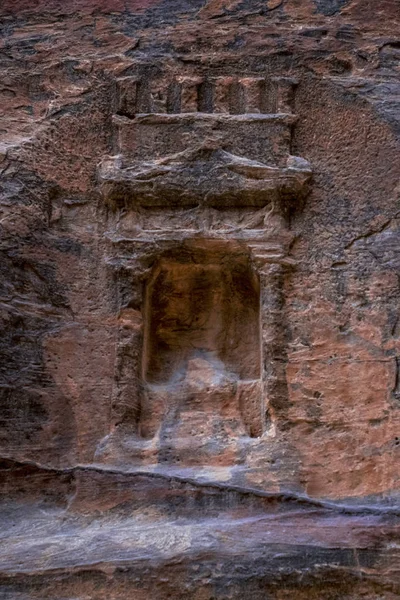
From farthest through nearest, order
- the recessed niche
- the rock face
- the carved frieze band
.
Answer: the carved frieze band
the recessed niche
the rock face

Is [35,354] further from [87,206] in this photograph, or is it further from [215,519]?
[215,519]

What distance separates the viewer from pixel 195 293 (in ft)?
20.9

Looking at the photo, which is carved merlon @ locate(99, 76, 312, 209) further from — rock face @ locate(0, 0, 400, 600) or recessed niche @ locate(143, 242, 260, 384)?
recessed niche @ locate(143, 242, 260, 384)

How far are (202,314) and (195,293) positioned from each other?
0.17 metres

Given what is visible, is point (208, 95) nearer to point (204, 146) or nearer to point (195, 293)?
point (204, 146)

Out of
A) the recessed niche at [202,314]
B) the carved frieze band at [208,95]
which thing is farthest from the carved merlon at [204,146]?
the recessed niche at [202,314]

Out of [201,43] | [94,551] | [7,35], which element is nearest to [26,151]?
[7,35]

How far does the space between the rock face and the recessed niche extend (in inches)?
0.6

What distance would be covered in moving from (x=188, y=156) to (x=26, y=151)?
49.1 inches

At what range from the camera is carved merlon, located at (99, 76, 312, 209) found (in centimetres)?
617

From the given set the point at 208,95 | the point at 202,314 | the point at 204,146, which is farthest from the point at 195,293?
→ the point at 208,95

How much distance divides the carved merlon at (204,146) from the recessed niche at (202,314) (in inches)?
17.0

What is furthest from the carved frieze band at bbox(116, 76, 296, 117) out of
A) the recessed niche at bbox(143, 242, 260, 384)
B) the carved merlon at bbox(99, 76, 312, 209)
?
the recessed niche at bbox(143, 242, 260, 384)

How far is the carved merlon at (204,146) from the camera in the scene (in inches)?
243
